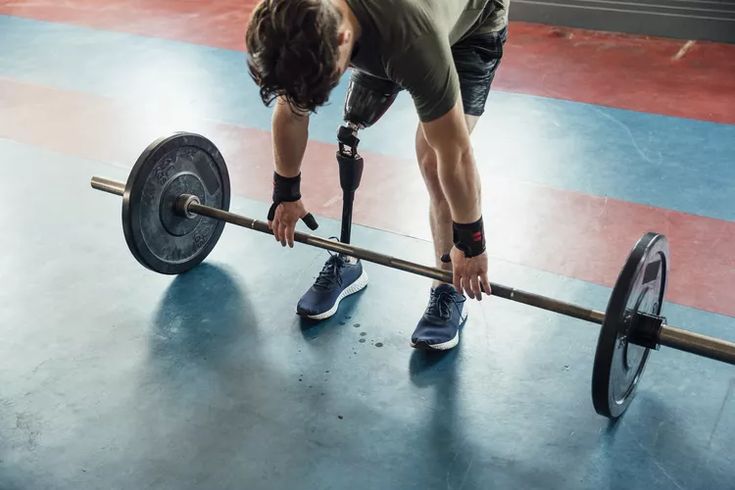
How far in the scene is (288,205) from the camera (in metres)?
1.78

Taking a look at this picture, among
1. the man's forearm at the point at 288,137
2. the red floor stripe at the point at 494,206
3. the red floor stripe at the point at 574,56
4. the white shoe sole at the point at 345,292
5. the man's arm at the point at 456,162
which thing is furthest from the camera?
the red floor stripe at the point at 574,56

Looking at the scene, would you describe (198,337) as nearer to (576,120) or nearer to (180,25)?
(576,120)

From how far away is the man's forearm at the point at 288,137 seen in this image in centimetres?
165

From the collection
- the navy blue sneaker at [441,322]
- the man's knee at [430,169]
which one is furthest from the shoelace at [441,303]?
the man's knee at [430,169]

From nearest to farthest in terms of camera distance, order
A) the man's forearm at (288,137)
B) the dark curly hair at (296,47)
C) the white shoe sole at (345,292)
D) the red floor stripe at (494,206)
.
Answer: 1. the dark curly hair at (296,47)
2. the man's forearm at (288,137)
3. the white shoe sole at (345,292)
4. the red floor stripe at (494,206)

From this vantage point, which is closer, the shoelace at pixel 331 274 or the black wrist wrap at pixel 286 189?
the black wrist wrap at pixel 286 189

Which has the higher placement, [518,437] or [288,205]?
[288,205]

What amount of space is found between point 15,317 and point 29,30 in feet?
10.3

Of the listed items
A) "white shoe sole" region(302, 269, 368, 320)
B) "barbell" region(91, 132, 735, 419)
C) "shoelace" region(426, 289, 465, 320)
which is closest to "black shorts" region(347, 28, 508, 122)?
"barbell" region(91, 132, 735, 419)

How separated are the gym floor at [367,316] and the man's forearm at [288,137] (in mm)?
483

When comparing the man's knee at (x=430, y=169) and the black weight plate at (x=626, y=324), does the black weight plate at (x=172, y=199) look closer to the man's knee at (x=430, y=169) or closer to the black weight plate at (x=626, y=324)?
the man's knee at (x=430, y=169)

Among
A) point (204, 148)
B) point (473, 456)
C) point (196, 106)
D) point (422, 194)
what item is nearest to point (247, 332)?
point (204, 148)

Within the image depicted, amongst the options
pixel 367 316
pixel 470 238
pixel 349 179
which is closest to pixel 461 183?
pixel 470 238

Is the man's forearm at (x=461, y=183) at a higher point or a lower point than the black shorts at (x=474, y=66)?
lower
